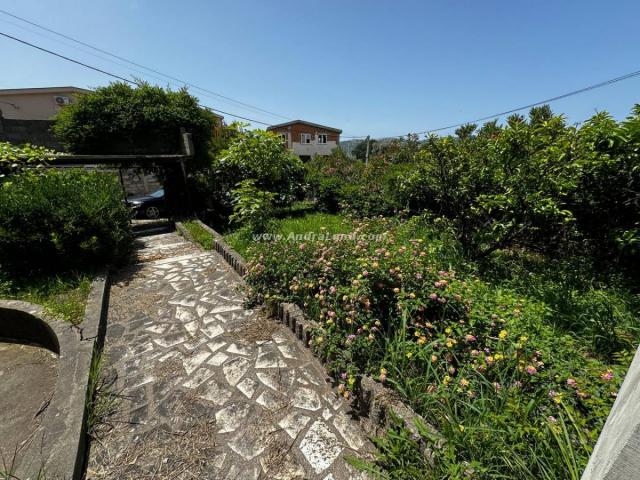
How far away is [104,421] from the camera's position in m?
2.23

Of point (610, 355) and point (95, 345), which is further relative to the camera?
point (95, 345)

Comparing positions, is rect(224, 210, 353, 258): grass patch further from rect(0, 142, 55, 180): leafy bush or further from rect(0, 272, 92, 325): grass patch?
rect(0, 142, 55, 180): leafy bush

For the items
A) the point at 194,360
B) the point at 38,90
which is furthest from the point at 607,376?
the point at 38,90

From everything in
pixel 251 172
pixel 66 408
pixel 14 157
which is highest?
pixel 14 157

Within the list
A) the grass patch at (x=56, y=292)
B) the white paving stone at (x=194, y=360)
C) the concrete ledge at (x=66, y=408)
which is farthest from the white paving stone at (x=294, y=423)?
the grass patch at (x=56, y=292)

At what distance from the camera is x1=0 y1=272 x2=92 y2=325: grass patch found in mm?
3382

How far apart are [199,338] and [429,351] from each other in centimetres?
266

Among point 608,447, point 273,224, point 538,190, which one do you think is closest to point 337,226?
point 273,224

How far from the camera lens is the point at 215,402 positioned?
2.42 metres

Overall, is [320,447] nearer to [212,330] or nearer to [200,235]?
[212,330]

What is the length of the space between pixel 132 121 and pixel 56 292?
814 cm

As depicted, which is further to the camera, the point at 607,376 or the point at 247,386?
the point at 247,386

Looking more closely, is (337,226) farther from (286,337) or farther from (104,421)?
(104,421)

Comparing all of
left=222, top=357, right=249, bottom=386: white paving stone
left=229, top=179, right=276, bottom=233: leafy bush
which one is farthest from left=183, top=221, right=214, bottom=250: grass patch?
left=222, top=357, right=249, bottom=386: white paving stone
